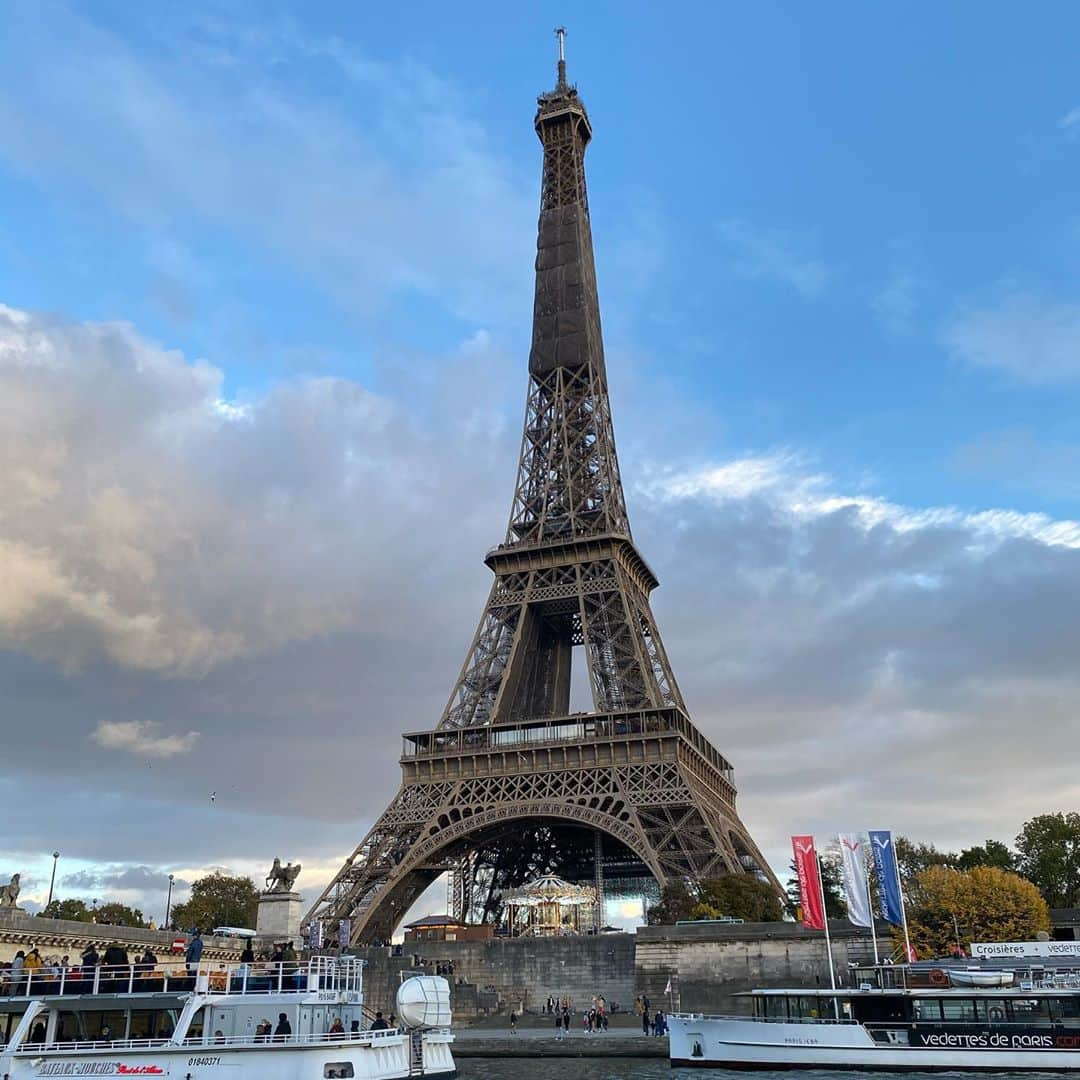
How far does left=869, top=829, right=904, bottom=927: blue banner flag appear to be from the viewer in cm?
3694

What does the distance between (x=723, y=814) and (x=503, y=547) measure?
2186 cm

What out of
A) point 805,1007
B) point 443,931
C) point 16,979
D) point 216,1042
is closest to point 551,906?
point 443,931

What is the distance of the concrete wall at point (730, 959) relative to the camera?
1686 inches

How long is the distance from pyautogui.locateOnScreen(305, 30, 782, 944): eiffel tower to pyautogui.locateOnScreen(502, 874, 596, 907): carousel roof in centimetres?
132

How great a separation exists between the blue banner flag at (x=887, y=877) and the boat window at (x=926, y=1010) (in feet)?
14.3

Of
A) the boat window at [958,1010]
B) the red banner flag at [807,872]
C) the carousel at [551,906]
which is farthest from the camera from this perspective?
the carousel at [551,906]

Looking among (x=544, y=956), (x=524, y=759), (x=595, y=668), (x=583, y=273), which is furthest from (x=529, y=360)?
(x=544, y=956)

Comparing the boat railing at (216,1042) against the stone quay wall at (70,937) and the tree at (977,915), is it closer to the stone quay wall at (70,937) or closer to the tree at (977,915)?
the stone quay wall at (70,937)

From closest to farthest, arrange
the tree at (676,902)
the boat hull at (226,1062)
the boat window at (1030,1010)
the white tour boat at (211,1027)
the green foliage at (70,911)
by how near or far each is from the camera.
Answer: the boat hull at (226,1062)
the white tour boat at (211,1027)
the boat window at (1030,1010)
the tree at (676,902)
the green foliage at (70,911)

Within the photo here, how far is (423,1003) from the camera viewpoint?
979 inches

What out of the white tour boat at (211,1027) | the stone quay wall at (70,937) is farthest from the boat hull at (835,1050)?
the stone quay wall at (70,937)

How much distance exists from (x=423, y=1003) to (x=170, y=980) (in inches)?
224

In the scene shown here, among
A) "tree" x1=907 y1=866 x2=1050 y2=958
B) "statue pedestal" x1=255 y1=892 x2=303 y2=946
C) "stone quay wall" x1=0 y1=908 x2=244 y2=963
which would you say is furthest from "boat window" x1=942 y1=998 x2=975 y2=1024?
"statue pedestal" x1=255 y1=892 x2=303 y2=946

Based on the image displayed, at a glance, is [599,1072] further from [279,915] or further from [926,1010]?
[279,915]
